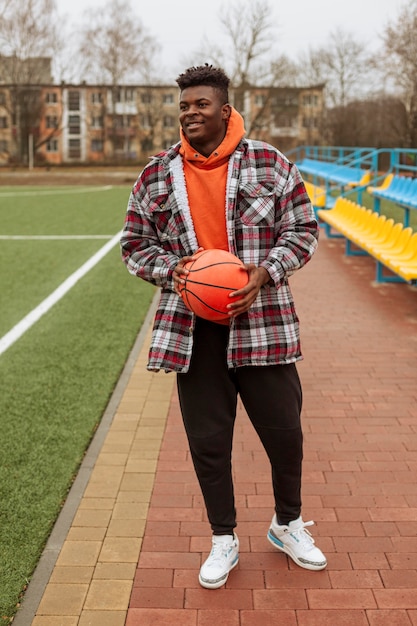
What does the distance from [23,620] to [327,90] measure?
67451mm

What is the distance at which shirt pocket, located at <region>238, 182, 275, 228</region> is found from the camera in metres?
2.95

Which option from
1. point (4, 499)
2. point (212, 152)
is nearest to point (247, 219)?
point (212, 152)

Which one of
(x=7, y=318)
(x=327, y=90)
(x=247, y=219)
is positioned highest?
(x=327, y=90)

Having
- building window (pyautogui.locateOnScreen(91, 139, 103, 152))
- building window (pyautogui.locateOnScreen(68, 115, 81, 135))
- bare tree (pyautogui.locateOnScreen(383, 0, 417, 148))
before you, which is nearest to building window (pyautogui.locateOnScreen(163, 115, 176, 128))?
building window (pyautogui.locateOnScreen(91, 139, 103, 152))

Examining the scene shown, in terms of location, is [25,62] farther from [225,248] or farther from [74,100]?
[225,248]

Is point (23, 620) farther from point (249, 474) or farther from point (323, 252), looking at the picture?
point (323, 252)

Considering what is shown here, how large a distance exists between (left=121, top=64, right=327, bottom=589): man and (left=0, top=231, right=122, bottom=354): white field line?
457 centimetres

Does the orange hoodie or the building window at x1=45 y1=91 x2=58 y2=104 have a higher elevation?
the building window at x1=45 y1=91 x2=58 y2=104

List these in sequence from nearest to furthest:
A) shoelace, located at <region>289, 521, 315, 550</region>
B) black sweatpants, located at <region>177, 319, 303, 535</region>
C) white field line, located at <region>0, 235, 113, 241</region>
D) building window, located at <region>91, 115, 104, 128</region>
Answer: black sweatpants, located at <region>177, 319, 303, 535</region>
shoelace, located at <region>289, 521, 315, 550</region>
white field line, located at <region>0, 235, 113, 241</region>
building window, located at <region>91, 115, 104, 128</region>

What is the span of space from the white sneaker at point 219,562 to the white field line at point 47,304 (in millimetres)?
4509

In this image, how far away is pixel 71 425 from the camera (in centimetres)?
524

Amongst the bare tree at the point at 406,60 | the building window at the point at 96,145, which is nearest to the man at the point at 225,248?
the bare tree at the point at 406,60

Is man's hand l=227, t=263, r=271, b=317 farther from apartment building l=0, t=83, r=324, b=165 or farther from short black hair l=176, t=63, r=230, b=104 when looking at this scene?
apartment building l=0, t=83, r=324, b=165

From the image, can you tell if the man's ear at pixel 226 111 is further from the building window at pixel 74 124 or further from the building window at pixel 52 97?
the building window at pixel 74 124
